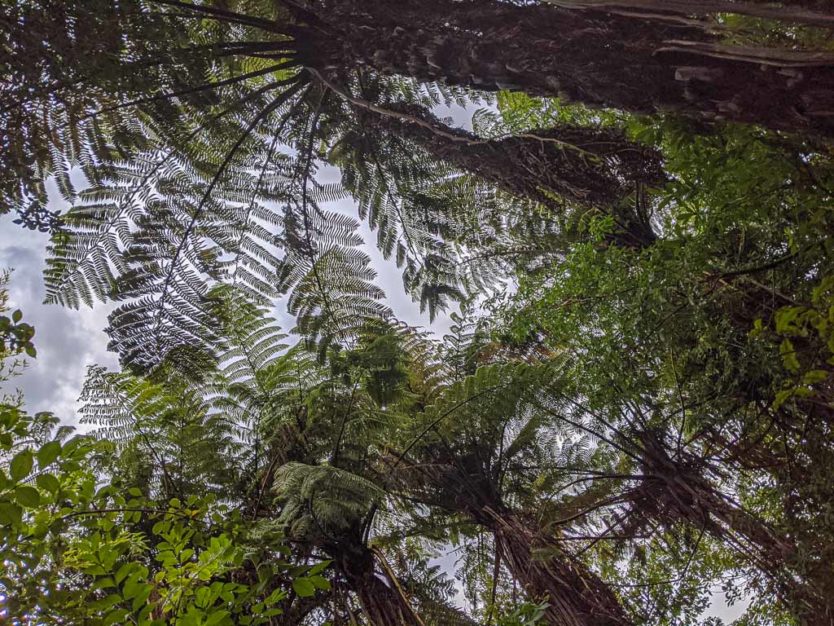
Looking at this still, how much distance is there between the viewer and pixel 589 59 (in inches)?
57.8

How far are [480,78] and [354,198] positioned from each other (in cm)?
178

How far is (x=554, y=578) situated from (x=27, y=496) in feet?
9.22

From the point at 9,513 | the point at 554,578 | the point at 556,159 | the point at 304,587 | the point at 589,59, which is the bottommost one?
the point at 554,578

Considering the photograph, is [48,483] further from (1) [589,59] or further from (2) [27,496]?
(1) [589,59]

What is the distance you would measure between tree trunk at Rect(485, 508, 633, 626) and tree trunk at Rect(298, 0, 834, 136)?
228 centimetres

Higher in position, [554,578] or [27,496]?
[27,496]

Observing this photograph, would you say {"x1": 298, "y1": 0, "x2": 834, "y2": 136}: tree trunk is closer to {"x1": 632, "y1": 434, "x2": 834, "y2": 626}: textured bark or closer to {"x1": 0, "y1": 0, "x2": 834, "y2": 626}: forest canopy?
{"x1": 0, "y1": 0, "x2": 834, "y2": 626}: forest canopy

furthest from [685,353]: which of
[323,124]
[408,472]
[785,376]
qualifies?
[323,124]

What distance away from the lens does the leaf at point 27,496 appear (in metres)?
0.99

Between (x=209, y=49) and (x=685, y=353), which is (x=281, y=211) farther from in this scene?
(x=685, y=353)

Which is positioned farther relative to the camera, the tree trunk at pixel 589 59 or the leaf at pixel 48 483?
the tree trunk at pixel 589 59

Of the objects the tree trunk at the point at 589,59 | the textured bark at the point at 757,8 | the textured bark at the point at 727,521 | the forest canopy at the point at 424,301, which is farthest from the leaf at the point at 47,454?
the textured bark at the point at 727,521

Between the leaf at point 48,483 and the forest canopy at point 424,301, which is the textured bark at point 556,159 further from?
the leaf at point 48,483

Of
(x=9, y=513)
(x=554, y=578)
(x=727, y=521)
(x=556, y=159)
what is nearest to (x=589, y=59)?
(x=556, y=159)
